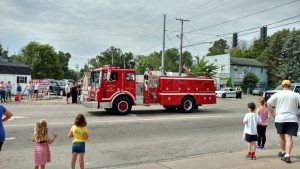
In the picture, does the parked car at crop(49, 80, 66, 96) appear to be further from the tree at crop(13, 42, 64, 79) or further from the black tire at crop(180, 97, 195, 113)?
the tree at crop(13, 42, 64, 79)

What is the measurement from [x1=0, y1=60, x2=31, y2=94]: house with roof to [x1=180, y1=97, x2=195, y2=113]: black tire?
923 inches

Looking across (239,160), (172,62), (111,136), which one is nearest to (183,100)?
(111,136)

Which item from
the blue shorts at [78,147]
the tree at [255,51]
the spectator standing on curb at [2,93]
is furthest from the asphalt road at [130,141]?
the tree at [255,51]

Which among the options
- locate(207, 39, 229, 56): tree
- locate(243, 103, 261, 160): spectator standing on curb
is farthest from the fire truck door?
locate(207, 39, 229, 56): tree

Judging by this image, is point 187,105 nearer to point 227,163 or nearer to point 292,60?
point 227,163

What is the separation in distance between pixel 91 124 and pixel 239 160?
7027 mm

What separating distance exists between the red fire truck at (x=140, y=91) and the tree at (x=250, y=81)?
193ft

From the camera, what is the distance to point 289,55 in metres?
69.4

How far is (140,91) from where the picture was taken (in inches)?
713

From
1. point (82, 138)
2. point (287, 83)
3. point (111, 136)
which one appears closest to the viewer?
point (82, 138)

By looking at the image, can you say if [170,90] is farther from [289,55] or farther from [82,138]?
[289,55]

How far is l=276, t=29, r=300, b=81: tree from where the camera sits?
6831 cm

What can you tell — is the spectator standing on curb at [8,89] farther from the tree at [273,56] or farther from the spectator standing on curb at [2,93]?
the tree at [273,56]

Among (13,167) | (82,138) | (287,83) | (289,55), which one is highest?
(289,55)
